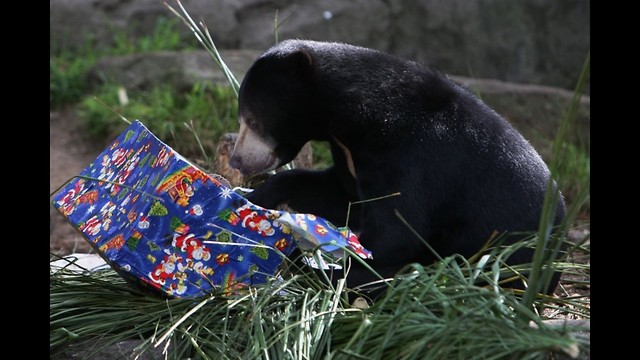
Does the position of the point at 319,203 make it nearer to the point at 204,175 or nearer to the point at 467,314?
the point at 204,175

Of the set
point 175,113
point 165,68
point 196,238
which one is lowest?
point 175,113

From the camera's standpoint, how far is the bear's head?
328 cm

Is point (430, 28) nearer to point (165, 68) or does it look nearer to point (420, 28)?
point (420, 28)

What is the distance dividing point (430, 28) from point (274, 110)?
4815 millimetres

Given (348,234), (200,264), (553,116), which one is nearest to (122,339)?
(200,264)

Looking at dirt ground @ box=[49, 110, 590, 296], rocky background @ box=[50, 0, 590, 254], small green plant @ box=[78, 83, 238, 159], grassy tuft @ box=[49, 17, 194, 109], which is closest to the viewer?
dirt ground @ box=[49, 110, 590, 296]

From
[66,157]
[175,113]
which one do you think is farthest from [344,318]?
[66,157]

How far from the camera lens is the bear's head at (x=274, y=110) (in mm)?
3281

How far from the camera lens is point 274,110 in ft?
11.0

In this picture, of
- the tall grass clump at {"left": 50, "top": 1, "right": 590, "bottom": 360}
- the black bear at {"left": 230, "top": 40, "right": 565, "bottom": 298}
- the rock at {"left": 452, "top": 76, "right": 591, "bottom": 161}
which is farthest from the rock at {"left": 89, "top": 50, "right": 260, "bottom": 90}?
the tall grass clump at {"left": 50, "top": 1, "right": 590, "bottom": 360}

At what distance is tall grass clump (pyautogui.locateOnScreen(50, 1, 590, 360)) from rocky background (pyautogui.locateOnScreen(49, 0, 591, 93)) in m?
5.11

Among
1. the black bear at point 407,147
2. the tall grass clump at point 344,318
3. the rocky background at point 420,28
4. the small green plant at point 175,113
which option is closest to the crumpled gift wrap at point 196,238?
the tall grass clump at point 344,318

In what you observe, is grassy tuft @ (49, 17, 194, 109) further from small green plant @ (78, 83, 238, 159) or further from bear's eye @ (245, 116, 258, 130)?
bear's eye @ (245, 116, 258, 130)

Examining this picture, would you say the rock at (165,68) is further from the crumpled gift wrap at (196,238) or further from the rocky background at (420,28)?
the crumpled gift wrap at (196,238)
